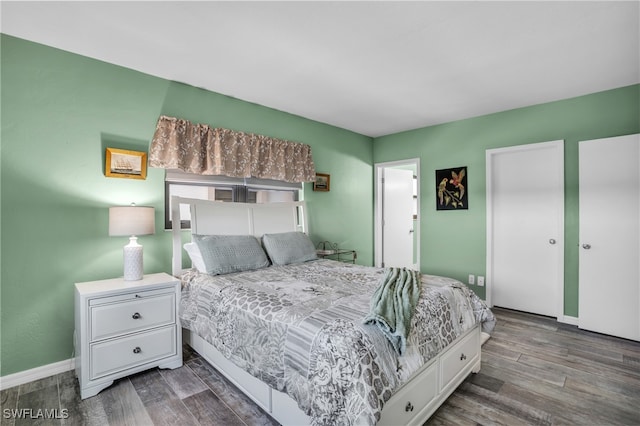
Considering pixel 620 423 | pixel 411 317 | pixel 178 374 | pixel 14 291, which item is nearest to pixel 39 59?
pixel 14 291

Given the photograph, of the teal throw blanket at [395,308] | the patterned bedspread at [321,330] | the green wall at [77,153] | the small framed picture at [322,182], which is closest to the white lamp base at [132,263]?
the green wall at [77,153]

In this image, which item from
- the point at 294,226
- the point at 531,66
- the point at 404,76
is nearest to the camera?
the point at 531,66

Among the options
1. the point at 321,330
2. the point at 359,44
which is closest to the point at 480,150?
the point at 359,44

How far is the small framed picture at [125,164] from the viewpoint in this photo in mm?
2562

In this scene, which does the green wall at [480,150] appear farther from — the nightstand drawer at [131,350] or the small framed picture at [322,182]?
the nightstand drawer at [131,350]

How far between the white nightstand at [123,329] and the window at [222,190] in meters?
0.79

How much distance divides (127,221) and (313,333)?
1752mm

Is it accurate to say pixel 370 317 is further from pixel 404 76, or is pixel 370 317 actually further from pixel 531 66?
pixel 531 66

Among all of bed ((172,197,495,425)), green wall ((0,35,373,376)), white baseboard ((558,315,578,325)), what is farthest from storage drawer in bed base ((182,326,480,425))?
white baseboard ((558,315,578,325))

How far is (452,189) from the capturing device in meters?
4.26

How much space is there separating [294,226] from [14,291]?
96.7 inches

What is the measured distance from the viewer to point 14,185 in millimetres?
2209

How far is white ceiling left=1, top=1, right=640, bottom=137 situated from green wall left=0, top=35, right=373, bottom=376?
0.64 feet

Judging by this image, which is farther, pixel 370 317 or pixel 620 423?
pixel 620 423
